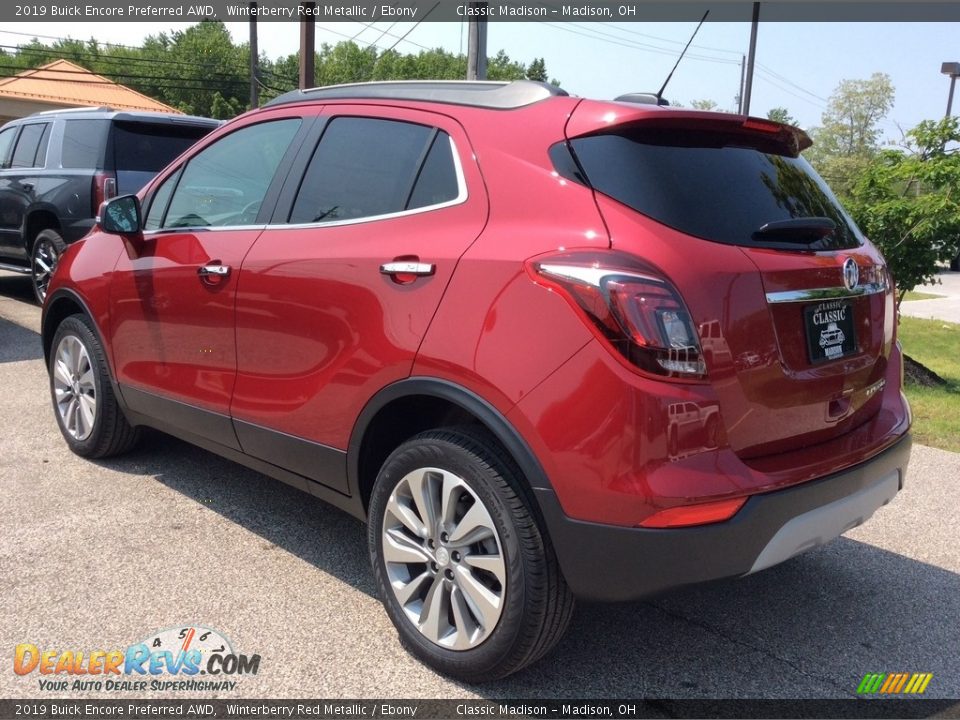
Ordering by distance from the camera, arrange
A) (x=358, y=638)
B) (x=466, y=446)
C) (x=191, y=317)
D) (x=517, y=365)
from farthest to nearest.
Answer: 1. (x=191, y=317)
2. (x=358, y=638)
3. (x=466, y=446)
4. (x=517, y=365)

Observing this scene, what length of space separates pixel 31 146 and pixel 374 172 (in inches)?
300

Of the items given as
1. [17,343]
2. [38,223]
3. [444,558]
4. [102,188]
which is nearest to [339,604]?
[444,558]

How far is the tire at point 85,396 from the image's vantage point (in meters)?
4.43

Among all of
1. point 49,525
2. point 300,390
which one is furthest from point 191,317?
point 49,525

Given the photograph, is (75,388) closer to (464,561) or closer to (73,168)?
(464,561)

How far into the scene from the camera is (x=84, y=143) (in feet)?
27.5

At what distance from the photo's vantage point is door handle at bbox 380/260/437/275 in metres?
2.71

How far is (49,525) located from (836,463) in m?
3.22

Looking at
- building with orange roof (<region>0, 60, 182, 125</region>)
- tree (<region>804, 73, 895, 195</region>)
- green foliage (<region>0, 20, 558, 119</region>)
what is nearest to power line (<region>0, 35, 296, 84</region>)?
green foliage (<region>0, 20, 558, 119</region>)

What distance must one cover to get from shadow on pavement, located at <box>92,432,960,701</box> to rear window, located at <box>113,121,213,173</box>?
518 cm

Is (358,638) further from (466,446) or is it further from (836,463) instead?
(836,463)

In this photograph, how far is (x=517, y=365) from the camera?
2.42 m

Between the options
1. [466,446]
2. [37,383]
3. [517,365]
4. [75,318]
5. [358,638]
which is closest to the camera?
[517,365]

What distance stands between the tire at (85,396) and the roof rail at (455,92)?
71.4 inches
